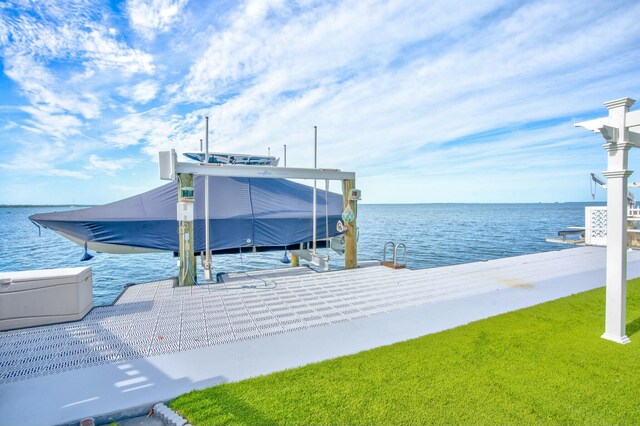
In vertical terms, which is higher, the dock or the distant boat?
the distant boat

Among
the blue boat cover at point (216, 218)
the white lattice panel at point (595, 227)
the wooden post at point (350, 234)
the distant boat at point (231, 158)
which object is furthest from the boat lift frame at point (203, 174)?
the white lattice panel at point (595, 227)

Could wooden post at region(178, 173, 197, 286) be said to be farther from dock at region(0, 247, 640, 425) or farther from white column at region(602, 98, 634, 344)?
white column at region(602, 98, 634, 344)

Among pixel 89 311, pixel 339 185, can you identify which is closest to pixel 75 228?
pixel 89 311

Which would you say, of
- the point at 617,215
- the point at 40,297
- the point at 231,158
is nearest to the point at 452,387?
the point at 617,215

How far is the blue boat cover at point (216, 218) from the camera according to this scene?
655 centimetres

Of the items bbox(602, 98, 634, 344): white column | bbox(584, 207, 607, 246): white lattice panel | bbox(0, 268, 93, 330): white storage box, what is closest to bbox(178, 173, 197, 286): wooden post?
bbox(0, 268, 93, 330): white storage box

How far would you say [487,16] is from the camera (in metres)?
7.31

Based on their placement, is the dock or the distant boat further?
the distant boat

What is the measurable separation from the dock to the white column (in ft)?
4.32

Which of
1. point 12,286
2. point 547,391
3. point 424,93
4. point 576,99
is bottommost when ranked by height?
point 547,391

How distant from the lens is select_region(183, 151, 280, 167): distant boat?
827 centimetres

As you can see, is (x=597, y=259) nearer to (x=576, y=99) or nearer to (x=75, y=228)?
(x=576, y=99)

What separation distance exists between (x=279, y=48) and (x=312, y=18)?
1.24 m

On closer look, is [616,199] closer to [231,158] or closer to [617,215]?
[617,215]
